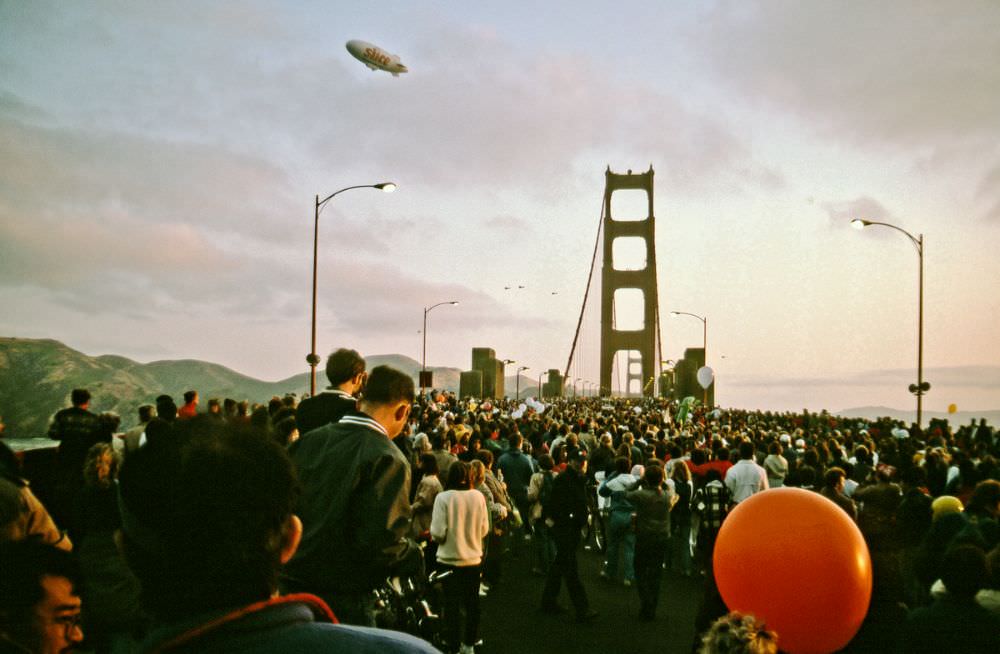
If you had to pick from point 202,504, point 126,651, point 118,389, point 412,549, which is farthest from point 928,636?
point 118,389

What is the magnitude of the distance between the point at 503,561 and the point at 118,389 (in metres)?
11.0

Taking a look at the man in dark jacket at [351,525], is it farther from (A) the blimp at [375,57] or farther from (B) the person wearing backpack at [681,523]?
(A) the blimp at [375,57]

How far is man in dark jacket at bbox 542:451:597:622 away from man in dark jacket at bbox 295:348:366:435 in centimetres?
440

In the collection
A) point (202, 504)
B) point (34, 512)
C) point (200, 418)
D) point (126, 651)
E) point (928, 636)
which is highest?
point (200, 418)

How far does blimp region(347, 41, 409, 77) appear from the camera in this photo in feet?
128

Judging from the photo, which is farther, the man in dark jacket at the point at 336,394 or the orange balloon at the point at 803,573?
the man in dark jacket at the point at 336,394

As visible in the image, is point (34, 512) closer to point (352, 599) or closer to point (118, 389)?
point (352, 599)

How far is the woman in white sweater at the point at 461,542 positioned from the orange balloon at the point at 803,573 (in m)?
2.98

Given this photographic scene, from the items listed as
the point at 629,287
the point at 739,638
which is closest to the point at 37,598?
the point at 739,638

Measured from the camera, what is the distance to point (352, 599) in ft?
9.24

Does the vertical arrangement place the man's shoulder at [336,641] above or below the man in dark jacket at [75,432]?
above

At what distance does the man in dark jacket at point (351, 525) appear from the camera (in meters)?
2.76

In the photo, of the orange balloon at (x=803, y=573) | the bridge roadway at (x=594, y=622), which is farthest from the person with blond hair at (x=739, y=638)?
the bridge roadway at (x=594, y=622)

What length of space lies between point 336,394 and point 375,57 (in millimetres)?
39276
